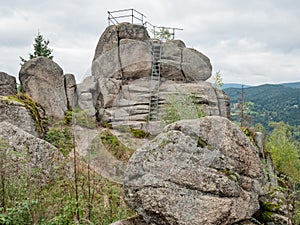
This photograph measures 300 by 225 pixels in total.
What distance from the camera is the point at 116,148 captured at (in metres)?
9.49

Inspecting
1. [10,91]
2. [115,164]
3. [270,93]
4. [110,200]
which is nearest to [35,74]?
[10,91]

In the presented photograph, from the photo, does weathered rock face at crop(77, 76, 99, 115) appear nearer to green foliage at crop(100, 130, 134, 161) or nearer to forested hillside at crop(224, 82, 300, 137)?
green foliage at crop(100, 130, 134, 161)

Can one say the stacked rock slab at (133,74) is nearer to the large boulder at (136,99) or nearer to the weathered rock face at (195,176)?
the large boulder at (136,99)

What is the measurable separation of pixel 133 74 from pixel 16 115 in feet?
23.4

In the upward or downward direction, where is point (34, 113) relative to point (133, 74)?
downward

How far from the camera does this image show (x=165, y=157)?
4.13 m

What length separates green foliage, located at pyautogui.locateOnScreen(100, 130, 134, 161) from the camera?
8742 millimetres

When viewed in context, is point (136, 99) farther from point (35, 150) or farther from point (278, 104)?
point (278, 104)

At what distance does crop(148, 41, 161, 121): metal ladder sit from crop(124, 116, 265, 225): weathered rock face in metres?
8.54

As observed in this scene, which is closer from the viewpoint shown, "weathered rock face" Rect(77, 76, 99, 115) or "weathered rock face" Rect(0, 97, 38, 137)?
"weathered rock face" Rect(0, 97, 38, 137)

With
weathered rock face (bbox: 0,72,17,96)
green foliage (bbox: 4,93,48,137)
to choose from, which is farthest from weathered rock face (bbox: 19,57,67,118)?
green foliage (bbox: 4,93,48,137)

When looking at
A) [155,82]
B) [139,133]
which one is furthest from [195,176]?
[155,82]

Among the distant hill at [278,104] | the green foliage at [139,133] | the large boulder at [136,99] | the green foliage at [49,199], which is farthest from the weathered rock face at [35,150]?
the distant hill at [278,104]

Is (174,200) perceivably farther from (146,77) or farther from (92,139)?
(146,77)
